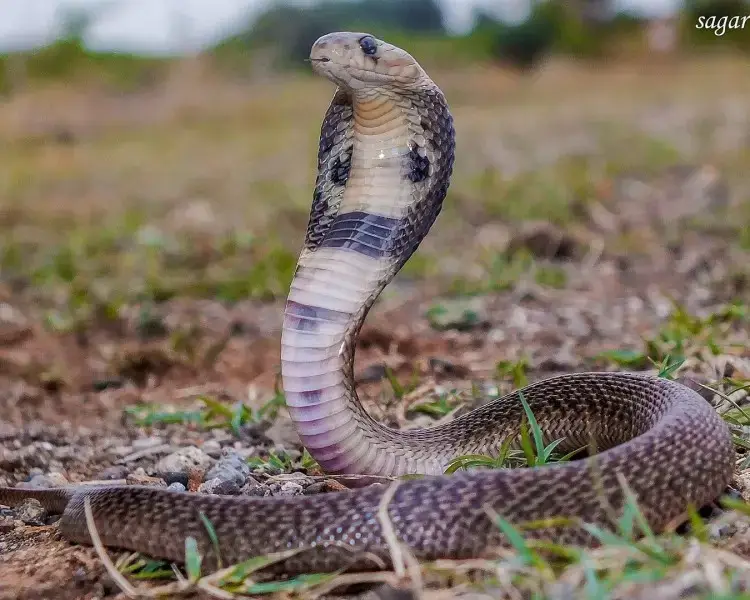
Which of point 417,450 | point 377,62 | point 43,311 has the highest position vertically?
point 377,62

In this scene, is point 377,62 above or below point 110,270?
above

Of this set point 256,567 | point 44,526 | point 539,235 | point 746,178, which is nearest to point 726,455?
point 256,567

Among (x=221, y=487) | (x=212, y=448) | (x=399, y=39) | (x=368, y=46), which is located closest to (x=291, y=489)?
(x=221, y=487)

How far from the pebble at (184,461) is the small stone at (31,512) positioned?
1.31ft

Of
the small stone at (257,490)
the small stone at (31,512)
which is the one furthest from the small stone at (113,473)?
the small stone at (257,490)

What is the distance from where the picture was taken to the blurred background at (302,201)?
548 cm

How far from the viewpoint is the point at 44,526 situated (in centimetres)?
310

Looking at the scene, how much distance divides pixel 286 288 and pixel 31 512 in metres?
3.39

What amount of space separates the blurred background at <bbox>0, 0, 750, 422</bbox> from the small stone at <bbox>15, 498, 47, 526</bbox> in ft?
4.20

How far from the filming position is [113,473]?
3518 millimetres

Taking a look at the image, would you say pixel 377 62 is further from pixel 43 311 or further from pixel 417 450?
pixel 43 311

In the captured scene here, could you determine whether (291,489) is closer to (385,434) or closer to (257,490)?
(257,490)

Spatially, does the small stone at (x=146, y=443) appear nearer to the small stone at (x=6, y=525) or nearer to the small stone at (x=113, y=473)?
the small stone at (x=113, y=473)

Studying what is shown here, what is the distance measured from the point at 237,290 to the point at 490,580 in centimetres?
456
